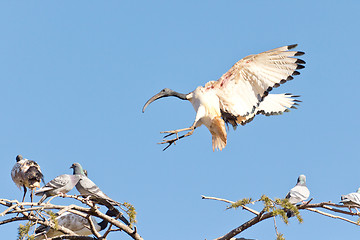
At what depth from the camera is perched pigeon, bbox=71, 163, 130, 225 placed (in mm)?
8141

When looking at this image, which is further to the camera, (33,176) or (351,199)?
(33,176)

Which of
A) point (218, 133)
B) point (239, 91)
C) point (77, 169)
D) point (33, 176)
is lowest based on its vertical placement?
point (33, 176)

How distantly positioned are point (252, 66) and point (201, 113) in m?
0.95

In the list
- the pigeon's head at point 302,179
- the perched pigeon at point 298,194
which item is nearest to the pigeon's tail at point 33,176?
the perched pigeon at point 298,194

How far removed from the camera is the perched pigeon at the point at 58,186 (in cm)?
852

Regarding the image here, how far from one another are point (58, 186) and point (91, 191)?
390 mm

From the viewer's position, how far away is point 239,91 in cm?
1016

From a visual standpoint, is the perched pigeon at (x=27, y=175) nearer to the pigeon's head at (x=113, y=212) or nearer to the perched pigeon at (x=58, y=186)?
the perched pigeon at (x=58, y=186)

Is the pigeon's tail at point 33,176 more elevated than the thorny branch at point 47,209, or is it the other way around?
the pigeon's tail at point 33,176

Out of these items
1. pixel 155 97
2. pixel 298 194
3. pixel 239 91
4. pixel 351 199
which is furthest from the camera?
pixel 155 97

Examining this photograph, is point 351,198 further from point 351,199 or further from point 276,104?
point 276,104

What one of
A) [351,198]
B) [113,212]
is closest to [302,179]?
[351,198]

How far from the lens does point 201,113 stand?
10.0 meters

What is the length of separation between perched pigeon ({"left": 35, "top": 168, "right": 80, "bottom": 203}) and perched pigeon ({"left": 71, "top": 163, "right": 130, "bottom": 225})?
106mm
